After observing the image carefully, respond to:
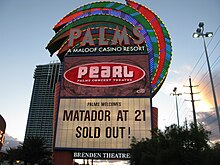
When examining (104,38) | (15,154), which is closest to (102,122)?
(104,38)

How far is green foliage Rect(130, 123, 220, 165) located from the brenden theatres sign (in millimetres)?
14041

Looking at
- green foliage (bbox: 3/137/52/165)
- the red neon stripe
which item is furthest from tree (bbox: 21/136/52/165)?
the red neon stripe

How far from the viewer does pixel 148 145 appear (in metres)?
24.7

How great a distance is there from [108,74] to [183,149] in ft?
75.7

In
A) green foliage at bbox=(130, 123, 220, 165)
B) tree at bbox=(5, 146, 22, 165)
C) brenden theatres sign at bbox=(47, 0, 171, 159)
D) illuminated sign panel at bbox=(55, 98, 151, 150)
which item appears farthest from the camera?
tree at bbox=(5, 146, 22, 165)

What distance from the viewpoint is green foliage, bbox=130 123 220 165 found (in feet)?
65.0

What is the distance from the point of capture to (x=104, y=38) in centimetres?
4759

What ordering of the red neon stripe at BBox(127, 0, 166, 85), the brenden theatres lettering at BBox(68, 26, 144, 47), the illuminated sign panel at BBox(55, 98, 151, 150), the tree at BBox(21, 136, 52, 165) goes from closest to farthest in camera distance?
the illuminated sign panel at BBox(55, 98, 151, 150), the red neon stripe at BBox(127, 0, 166, 85), the brenden theatres lettering at BBox(68, 26, 144, 47), the tree at BBox(21, 136, 52, 165)

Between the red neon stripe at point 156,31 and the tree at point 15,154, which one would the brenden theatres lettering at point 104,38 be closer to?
the red neon stripe at point 156,31

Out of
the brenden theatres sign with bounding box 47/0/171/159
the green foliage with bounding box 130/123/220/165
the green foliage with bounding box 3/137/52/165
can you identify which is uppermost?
the brenden theatres sign with bounding box 47/0/171/159

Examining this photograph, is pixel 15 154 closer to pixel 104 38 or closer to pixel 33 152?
pixel 33 152

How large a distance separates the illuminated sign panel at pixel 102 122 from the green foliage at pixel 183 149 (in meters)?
13.6

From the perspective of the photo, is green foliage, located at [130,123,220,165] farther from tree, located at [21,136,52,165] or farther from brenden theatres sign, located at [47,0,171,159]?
tree, located at [21,136,52,165]

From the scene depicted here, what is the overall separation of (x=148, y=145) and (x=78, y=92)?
63.5ft
